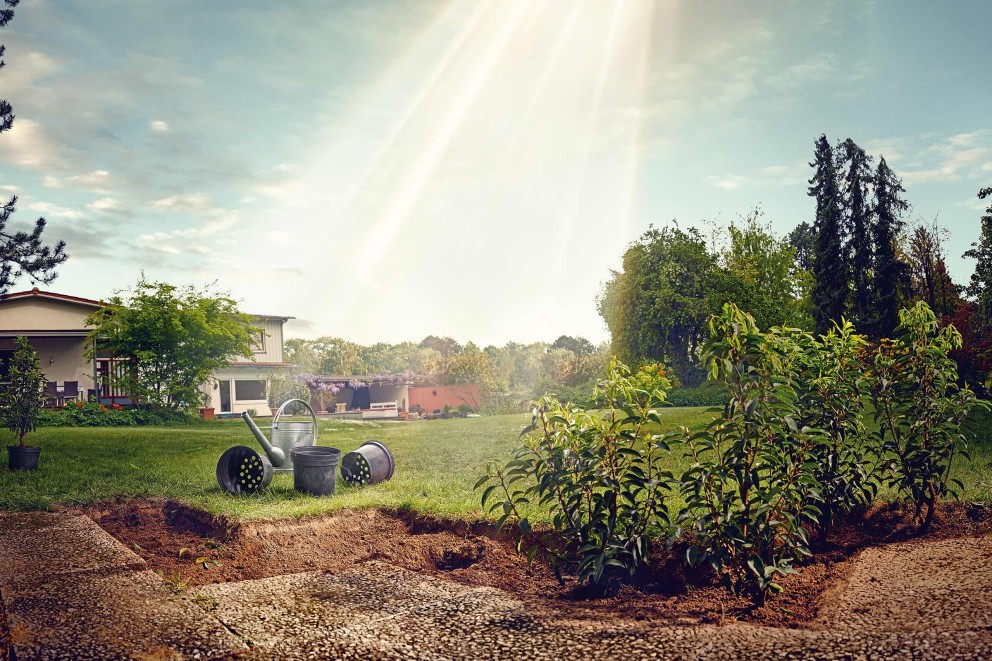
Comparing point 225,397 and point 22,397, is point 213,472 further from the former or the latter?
point 225,397

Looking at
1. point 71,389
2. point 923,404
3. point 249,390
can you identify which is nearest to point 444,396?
point 249,390

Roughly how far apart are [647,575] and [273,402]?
28759 millimetres

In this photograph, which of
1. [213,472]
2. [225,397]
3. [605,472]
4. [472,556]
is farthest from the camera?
[225,397]

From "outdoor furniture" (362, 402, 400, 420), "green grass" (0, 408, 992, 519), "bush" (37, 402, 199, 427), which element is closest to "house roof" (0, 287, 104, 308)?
"bush" (37, 402, 199, 427)

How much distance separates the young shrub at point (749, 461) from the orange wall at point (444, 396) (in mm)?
26893

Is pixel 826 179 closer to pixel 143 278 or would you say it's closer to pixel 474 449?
pixel 474 449

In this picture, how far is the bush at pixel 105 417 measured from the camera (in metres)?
15.3

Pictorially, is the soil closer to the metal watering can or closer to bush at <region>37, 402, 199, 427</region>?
the metal watering can

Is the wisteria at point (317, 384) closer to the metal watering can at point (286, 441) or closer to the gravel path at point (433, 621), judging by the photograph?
the metal watering can at point (286, 441)

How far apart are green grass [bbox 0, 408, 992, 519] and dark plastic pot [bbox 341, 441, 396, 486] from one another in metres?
0.15

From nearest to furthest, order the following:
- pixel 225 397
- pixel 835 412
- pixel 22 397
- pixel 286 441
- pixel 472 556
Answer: pixel 835 412 → pixel 472 556 → pixel 286 441 → pixel 22 397 → pixel 225 397

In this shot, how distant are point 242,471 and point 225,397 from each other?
21.4 metres

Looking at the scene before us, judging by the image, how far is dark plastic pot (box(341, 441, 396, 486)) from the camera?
686cm

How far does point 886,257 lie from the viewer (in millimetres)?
20703
